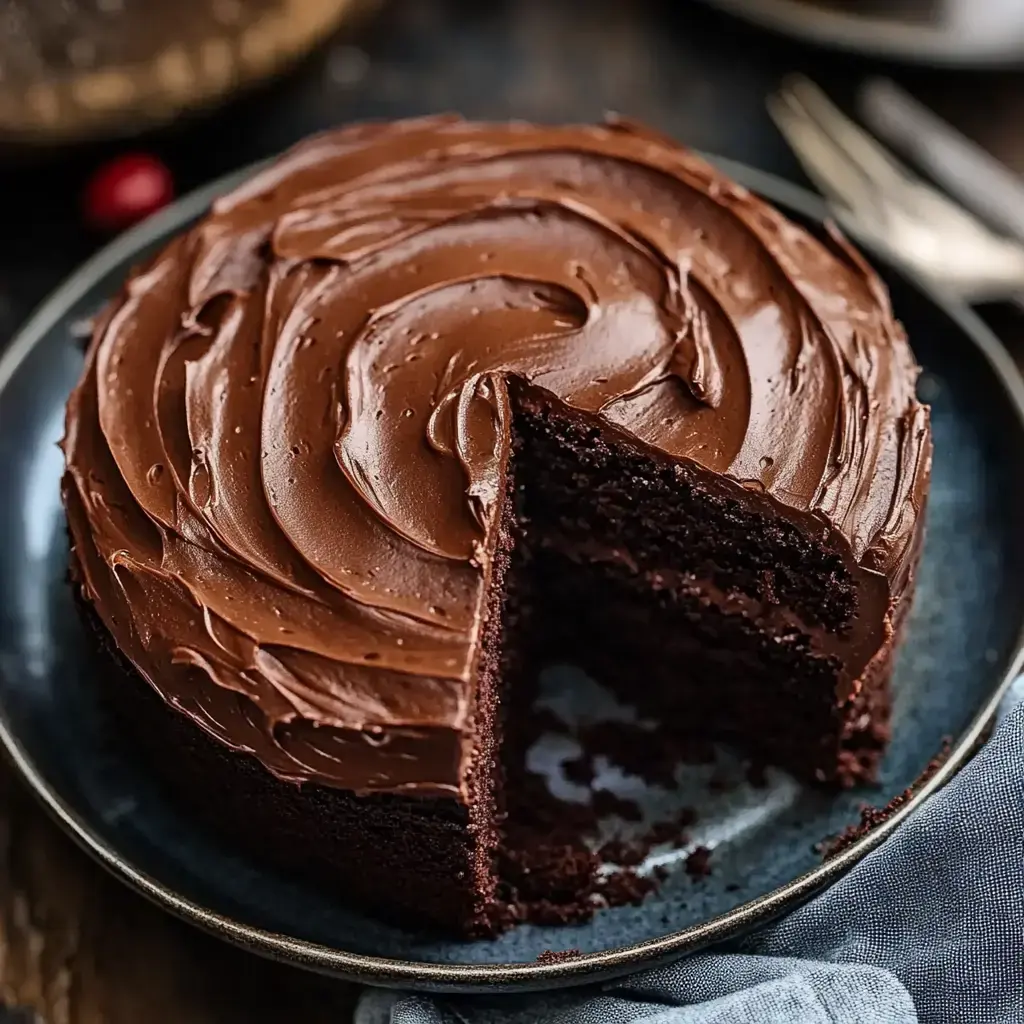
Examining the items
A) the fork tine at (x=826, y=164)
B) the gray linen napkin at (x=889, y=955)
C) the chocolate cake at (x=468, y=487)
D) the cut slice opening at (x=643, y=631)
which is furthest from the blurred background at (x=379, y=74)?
the gray linen napkin at (x=889, y=955)

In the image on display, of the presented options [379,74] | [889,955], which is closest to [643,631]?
[889,955]

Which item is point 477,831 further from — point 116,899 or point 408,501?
point 116,899

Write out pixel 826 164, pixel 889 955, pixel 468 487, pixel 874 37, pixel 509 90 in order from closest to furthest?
pixel 889 955, pixel 468 487, pixel 826 164, pixel 874 37, pixel 509 90

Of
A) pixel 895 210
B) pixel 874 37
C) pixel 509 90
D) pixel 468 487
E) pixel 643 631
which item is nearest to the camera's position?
pixel 468 487

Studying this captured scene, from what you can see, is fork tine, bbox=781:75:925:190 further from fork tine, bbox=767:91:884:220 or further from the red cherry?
the red cherry

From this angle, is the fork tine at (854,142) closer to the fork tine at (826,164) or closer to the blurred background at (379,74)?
the fork tine at (826,164)

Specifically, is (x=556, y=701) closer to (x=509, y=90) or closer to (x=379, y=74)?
(x=509, y=90)
